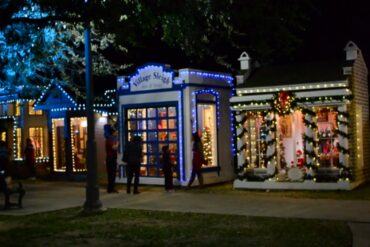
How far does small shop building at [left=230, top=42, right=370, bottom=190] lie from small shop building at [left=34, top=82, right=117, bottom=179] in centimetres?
649

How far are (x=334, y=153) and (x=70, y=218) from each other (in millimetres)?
8173

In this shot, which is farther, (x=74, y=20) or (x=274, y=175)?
(x=274, y=175)

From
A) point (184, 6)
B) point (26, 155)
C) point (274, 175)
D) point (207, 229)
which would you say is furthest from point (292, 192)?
point (26, 155)

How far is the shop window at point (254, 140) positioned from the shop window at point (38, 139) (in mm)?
10975

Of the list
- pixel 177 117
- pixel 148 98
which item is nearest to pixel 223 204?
pixel 177 117

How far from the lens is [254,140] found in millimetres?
19797

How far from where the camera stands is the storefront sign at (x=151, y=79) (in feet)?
67.2

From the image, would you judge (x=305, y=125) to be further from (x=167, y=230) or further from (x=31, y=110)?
(x=31, y=110)

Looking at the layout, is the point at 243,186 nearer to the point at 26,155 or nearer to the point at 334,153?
the point at 334,153

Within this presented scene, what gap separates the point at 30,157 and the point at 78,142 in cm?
195

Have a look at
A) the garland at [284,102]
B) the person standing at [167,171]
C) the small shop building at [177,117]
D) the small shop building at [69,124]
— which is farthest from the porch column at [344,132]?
the small shop building at [69,124]

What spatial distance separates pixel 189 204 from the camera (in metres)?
16.1

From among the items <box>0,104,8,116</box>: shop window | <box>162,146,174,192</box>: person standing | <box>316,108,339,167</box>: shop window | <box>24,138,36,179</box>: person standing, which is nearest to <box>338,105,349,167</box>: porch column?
<box>316,108,339,167</box>: shop window

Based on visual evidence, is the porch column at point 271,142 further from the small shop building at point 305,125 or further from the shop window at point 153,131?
the shop window at point 153,131
